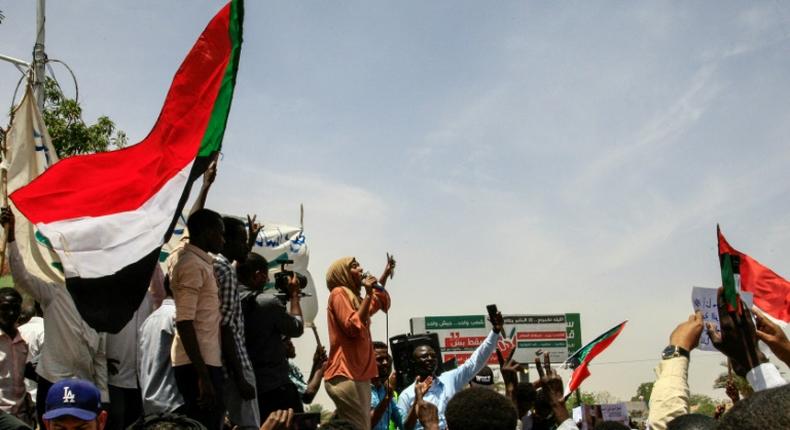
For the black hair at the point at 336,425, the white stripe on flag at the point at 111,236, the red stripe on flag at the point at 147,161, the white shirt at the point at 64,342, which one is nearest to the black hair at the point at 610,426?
the black hair at the point at 336,425

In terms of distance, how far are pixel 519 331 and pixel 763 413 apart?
36155 mm

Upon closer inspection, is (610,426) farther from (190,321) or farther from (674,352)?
(190,321)

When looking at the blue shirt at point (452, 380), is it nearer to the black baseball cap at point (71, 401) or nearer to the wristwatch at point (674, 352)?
the wristwatch at point (674, 352)

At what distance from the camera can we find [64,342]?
19.3 ft

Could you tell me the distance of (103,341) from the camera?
595 centimetres

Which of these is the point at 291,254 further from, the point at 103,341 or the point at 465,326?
the point at 465,326

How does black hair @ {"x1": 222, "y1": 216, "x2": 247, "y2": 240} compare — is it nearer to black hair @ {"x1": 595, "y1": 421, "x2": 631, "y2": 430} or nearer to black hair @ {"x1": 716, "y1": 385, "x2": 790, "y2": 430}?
black hair @ {"x1": 595, "y1": 421, "x2": 631, "y2": 430}

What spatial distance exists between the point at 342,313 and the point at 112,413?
1.69m

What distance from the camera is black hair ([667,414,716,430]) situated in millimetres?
3254

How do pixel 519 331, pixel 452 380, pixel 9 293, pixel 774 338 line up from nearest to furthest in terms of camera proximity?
1. pixel 774 338
2. pixel 9 293
3. pixel 452 380
4. pixel 519 331

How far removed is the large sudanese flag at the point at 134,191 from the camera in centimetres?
465

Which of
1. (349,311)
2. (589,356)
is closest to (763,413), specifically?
(349,311)

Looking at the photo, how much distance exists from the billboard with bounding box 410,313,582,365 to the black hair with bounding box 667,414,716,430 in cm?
2951

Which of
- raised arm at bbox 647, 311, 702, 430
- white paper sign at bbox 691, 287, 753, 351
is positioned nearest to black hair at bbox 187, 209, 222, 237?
raised arm at bbox 647, 311, 702, 430
